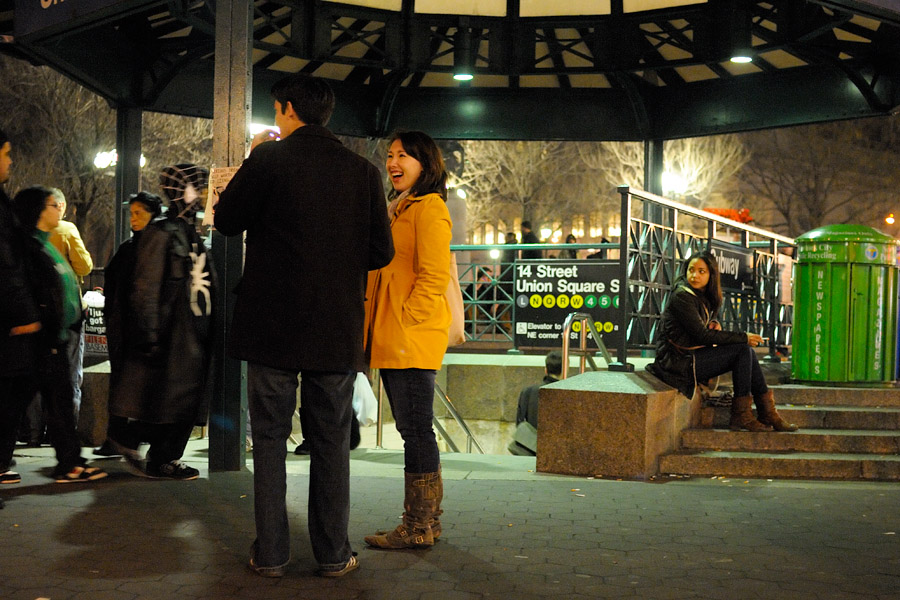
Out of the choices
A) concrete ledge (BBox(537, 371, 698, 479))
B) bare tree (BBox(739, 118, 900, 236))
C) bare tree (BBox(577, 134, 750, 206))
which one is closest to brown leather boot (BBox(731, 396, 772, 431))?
concrete ledge (BBox(537, 371, 698, 479))

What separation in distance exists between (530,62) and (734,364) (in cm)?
524

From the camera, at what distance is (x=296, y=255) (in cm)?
411

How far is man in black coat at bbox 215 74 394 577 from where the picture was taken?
410 centimetres

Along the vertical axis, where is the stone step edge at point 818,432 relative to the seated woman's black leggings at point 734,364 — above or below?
below

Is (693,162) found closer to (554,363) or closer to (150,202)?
(554,363)

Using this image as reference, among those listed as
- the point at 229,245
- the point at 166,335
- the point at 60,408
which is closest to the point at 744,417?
the point at 229,245

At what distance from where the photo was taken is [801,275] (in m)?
9.02

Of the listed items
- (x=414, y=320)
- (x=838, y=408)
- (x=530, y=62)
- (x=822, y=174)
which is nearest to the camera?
(x=414, y=320)

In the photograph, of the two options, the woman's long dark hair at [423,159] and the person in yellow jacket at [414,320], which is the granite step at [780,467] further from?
the woman's long dark hair at [423,159]

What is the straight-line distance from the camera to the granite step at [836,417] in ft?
26.5

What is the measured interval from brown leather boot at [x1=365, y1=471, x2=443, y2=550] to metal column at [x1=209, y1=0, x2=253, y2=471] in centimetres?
216

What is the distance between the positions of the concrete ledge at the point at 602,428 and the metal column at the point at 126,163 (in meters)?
6.19

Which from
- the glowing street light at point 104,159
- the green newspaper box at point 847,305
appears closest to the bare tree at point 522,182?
the glowing street light at point 104,159

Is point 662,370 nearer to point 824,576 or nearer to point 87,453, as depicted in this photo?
point 824,576
